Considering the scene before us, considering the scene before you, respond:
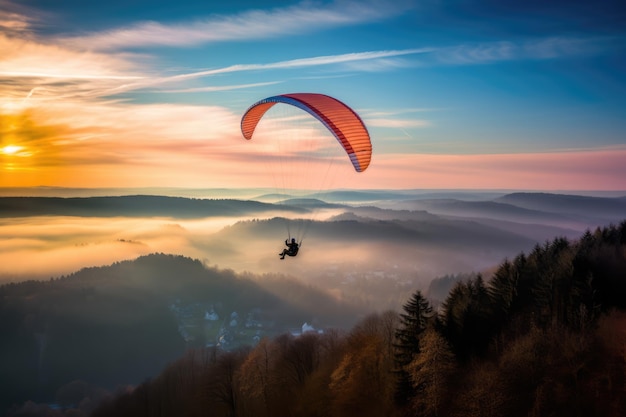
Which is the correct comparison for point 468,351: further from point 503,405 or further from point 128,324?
point 128,324

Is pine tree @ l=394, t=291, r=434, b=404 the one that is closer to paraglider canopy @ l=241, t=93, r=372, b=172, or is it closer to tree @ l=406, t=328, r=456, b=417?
tree @ l=406, t=328, r=456, b=417

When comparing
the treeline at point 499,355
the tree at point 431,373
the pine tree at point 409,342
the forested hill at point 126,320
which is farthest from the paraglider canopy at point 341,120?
the forested hill at point 126,320

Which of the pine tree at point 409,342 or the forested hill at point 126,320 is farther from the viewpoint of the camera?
the forested hill at point 126,320

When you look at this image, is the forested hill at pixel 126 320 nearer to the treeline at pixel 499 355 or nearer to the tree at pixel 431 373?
the treeline at pixel 499 355

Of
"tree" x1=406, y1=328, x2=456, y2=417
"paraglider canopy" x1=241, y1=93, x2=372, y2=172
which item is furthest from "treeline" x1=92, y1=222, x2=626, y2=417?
"paraglider canopy" x1=241, y1=93, x2=372, y2=172

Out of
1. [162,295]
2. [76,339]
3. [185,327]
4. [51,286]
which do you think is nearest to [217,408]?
[76,339]

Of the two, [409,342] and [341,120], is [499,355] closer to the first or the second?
[409,342]

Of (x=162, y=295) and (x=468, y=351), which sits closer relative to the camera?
(x=468, y=351)
